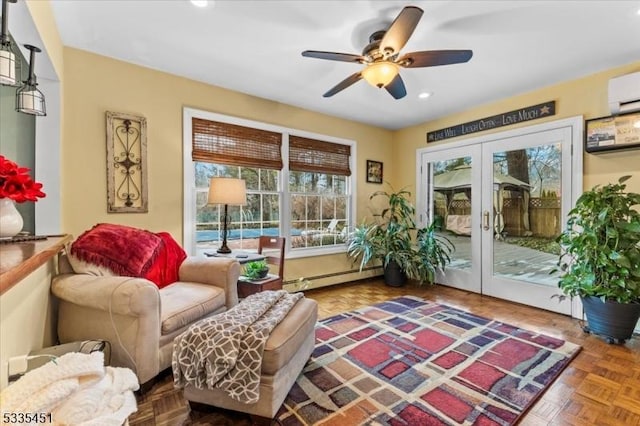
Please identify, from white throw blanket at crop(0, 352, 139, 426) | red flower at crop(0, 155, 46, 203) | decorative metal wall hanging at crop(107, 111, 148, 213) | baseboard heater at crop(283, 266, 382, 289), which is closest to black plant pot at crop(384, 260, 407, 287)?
baseboard heater at crop(283, 266, 382, 289)

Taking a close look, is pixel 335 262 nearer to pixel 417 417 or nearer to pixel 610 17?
pixel 417 417

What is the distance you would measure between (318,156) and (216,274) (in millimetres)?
2279

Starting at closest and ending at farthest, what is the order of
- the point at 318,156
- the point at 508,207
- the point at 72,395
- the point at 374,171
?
the point at 72,395 → the point at 508,207 → the point at 318,156 → the point at 374,171

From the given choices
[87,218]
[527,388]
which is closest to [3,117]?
[87,218]

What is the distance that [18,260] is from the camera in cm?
103

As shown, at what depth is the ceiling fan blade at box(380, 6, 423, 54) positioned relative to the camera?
165 cm

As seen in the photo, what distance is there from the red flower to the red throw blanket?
60 cm

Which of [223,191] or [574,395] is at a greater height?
[223,191]

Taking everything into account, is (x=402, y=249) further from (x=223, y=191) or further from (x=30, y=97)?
A: (x=30, y=97)

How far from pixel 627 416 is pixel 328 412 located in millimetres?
1617

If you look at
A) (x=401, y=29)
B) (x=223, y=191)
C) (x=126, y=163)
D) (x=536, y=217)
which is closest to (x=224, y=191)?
(x=223, y=191)

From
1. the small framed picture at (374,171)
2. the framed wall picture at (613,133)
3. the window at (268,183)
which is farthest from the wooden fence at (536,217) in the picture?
the window at (268,183)

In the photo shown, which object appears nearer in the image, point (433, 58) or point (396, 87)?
point (433, 58)

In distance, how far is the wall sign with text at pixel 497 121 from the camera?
3.28 m
